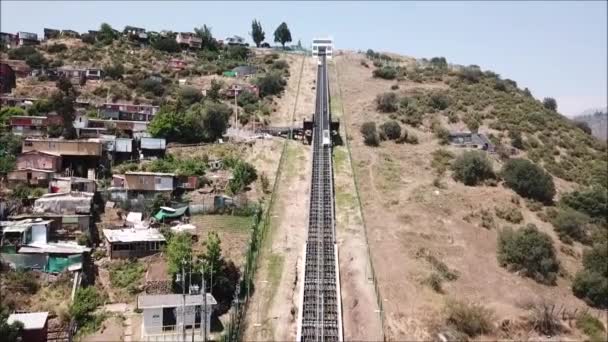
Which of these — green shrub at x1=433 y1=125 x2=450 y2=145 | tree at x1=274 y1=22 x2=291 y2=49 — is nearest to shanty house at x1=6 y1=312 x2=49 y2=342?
green shrub at x1=433 y1=125 x2=450 y2=145

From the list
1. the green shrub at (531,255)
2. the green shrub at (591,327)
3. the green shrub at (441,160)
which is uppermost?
the green shrub at (441,160)

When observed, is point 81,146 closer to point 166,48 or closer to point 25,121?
point 25,121

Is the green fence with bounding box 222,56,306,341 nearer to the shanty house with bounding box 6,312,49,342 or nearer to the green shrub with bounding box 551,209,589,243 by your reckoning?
the shanty house with bounding box 6,312,49,342

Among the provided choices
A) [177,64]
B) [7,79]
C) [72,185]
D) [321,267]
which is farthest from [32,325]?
[177,64]

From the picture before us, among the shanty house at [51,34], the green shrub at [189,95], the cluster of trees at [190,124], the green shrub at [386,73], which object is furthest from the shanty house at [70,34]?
the green shrub at [386,73]

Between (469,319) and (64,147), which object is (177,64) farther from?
(469,319)

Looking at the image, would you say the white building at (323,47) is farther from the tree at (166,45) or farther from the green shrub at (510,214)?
the green shrub at (510,214)
